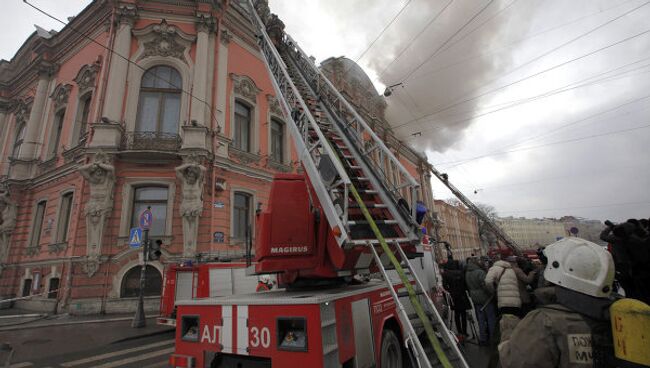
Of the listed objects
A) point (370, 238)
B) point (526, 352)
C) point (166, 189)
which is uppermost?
point (166, 189)

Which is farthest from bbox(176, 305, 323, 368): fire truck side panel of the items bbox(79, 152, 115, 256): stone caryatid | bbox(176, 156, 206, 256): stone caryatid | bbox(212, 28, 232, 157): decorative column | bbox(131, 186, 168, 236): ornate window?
bbox(212, 28, 232, 157): decorative column

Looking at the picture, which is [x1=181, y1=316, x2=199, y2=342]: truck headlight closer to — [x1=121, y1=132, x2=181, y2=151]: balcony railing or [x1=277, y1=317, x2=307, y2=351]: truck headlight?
[x1=277, y1=317, x2=307, y2=351]: truck headlight

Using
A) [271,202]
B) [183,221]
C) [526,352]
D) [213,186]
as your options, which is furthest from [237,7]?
[526,352]

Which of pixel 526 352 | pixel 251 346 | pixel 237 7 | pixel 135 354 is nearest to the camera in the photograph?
pixel 526 352

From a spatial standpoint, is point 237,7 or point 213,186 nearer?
point 213,186

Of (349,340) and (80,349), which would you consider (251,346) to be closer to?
(349,340)

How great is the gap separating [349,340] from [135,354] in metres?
5.22

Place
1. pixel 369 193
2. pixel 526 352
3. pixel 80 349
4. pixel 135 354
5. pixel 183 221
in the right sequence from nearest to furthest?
pixel 526 352
pixel 369 193
pixel 135 354
pixel 80 349
pixel 183 221

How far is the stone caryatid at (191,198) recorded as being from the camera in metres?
11.2

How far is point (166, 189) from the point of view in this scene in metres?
11.9

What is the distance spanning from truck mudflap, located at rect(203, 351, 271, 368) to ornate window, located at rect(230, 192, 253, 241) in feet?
30.8

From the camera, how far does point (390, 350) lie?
157 inches

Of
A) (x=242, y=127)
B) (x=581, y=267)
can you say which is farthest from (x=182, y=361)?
(x=242, y=127)

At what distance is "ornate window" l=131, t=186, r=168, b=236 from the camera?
11.5 meters
